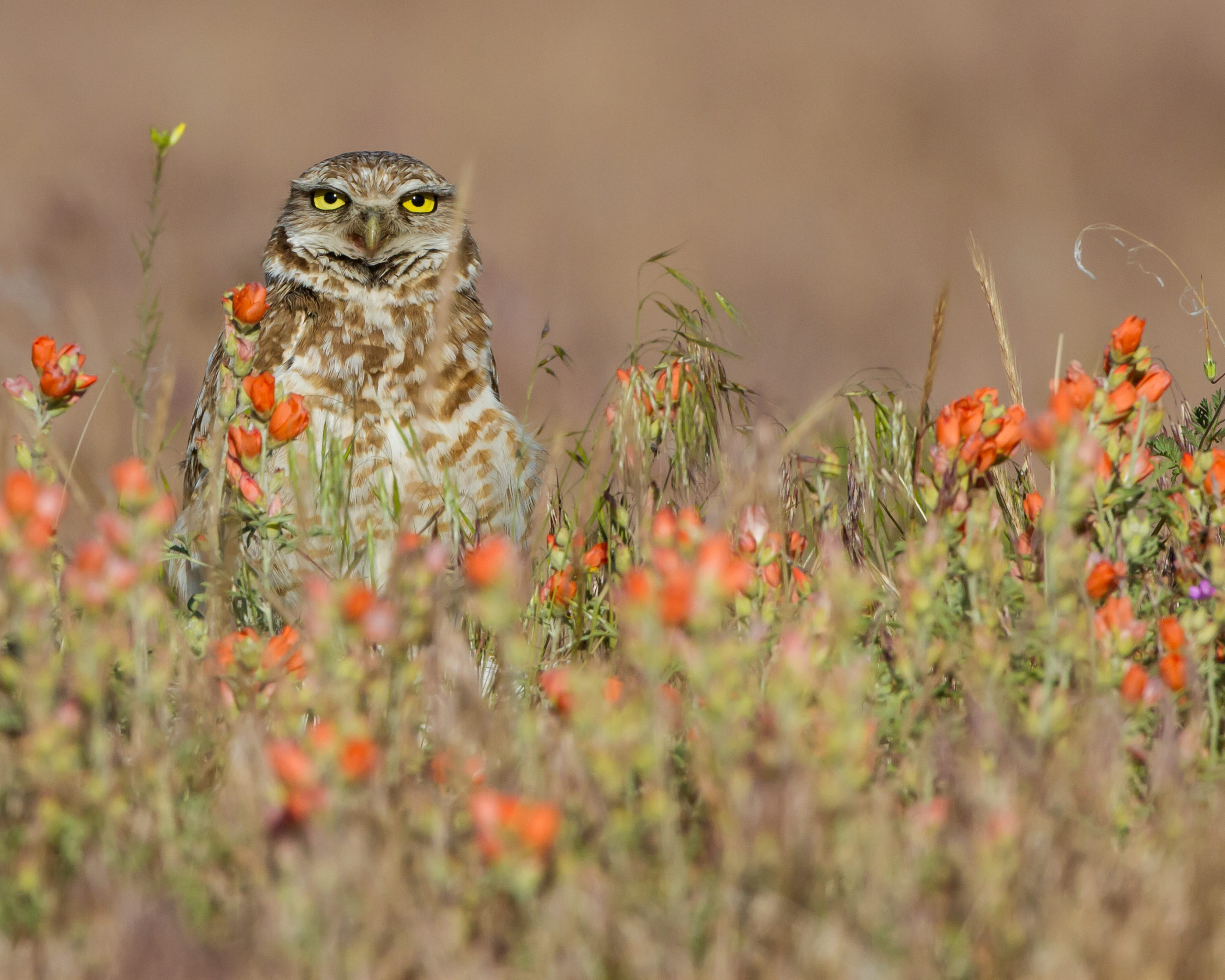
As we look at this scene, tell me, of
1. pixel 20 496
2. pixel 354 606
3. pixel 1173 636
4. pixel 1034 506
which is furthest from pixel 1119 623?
pixel 20 496

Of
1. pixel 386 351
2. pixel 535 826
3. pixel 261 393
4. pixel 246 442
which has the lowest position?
pixel 535 826

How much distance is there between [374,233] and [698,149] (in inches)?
491

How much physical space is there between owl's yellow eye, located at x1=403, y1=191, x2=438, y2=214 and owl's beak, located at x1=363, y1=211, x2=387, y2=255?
0.50 feet

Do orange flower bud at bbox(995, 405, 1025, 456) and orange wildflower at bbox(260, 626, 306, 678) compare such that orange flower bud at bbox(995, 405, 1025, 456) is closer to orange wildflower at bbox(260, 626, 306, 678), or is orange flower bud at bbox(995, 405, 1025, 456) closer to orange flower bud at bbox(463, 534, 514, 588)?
orange flower bud at bbox(463, 534, 514, 588)

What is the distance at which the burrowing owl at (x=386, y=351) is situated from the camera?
3.37 meters

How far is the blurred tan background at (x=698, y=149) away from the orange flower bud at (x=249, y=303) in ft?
19.4

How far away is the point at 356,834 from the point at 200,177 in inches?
478

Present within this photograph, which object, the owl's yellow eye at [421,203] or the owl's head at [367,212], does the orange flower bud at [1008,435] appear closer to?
the owl's head at [367,212]

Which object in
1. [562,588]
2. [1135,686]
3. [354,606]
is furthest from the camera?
[562,588]

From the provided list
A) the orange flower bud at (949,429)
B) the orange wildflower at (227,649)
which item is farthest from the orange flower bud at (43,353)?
the orange flower bud at (949,429)

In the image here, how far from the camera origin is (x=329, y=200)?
3906 mm

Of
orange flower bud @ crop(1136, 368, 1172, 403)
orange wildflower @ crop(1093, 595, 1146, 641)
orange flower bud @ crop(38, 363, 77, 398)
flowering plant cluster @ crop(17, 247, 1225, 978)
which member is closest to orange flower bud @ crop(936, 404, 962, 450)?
flowering plant cluster @ crop(17, 247, 1225, 978)

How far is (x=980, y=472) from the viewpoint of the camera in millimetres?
2166

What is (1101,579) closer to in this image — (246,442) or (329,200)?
(246,442)
